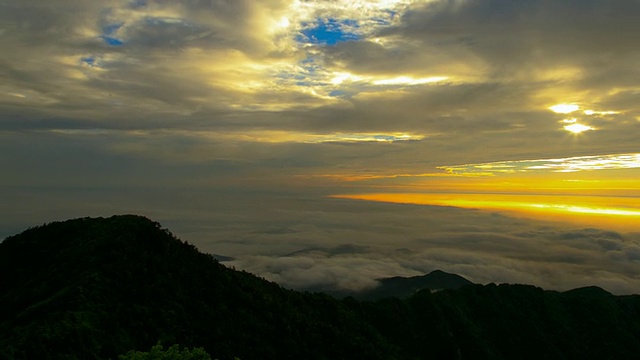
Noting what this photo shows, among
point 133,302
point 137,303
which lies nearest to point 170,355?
point 133,302

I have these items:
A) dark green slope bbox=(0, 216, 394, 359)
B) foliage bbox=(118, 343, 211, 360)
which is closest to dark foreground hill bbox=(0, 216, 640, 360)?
dark green slope bbox=(0, 216, 394, 359)

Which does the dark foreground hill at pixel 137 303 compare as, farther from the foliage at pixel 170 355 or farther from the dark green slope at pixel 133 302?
the foliage at pixel 170 355

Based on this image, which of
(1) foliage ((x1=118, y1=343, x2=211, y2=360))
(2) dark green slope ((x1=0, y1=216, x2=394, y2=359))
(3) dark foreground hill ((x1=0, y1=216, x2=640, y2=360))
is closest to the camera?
(1) foliage ((x1=118, y1=343, x2=211, y2=360))

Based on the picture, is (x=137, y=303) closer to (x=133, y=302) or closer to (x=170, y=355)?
(x=133, y=302)

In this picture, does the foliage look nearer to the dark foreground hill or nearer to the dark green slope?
the dark green slope

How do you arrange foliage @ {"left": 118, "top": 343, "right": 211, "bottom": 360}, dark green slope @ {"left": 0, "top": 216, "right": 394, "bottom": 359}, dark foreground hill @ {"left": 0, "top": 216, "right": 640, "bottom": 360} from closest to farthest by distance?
foliage @ {"left": 118, "top": 343, "right": 211, "bottom": 360}
dark green slope @ {"left": 0, "top": 216, "right": 394, "bottom": 359}
dark foreground hill @ {"left": 0, "top": 216, "right": 640, "bottom": 360}

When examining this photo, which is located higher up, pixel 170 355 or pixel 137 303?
pixel 170 355

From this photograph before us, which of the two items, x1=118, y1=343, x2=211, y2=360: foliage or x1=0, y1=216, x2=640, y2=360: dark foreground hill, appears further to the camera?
x1=0, y1=216, x2=640, y2=360: dark foreground hill

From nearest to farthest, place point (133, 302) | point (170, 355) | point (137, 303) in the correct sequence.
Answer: point (170, 355)
point (133, 302)
point (137, 303)

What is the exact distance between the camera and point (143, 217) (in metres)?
107

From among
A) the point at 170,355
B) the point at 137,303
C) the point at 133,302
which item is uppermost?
the point at 170,355

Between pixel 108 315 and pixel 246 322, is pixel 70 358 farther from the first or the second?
pixel 246 322

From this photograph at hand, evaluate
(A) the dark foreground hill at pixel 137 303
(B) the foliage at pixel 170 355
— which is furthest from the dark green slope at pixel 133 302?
(B) the foliage at pixel 170 355

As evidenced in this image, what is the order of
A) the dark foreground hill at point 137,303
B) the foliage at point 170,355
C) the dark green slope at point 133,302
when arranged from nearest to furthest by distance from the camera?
the foliage at point 170,355 < the dark green slope at point 133,302 < the dark foreground hill at point 137,303
